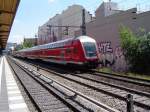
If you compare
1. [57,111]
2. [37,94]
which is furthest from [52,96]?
[57,111]

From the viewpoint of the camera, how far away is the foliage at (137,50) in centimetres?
2712

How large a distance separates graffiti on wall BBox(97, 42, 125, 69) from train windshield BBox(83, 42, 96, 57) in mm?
4056

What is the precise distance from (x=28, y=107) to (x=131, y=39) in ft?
60.5

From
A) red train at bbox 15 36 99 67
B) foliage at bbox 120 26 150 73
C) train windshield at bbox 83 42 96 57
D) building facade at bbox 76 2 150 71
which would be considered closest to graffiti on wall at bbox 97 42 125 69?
building facade at bbox 76 2 150 71

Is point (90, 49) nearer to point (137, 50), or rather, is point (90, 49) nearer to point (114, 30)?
point (137, 50)

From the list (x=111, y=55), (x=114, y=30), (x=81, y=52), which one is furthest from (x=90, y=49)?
(x=114, y=30)

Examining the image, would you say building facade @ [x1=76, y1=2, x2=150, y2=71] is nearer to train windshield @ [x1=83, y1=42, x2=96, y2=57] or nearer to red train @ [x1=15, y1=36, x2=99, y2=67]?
red train @ [x1=15, y1=36, x2=99, y2=67]

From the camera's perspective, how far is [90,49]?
28031 mm

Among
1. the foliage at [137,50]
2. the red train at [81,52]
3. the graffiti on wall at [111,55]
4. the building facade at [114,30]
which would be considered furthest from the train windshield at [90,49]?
the building facade at [114,30]

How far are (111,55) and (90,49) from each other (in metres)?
8.68

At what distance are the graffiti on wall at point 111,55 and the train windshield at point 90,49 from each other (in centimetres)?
406

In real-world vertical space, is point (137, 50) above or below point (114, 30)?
below

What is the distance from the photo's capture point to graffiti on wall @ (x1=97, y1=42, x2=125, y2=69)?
33.1 meters

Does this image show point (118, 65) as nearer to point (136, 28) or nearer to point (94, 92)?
point (136, 28)
